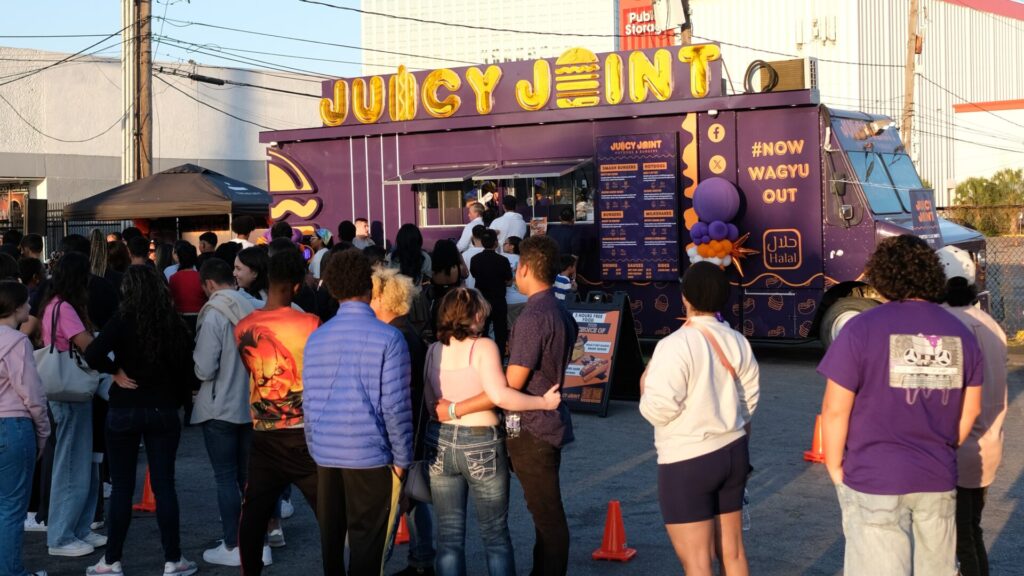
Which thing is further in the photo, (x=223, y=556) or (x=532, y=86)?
(x=532, y=86)

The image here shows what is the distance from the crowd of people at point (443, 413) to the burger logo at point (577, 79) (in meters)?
8.02

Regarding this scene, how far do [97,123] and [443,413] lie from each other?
37.5 metres

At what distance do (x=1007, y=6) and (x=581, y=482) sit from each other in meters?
77.6

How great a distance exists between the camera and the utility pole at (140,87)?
19.9 metres

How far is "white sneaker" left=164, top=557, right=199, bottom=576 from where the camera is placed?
6.34m

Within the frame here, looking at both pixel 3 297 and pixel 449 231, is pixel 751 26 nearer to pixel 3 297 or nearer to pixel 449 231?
pixel 449 231

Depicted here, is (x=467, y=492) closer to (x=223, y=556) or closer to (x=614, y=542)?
(x=614, y=542)

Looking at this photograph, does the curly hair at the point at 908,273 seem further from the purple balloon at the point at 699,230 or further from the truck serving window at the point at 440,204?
the truck serving window at the point at 440,204

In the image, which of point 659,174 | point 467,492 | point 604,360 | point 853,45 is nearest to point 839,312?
point 659,174

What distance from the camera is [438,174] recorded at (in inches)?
619

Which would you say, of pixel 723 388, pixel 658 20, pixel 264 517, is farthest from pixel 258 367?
pixel 658 20

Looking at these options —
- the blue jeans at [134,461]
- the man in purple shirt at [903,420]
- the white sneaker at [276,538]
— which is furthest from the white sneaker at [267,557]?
the man in purple shirt at [903,420]

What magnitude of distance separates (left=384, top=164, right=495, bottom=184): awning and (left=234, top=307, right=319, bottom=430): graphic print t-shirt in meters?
Answer: 9.63

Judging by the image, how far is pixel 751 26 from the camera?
58.2m
